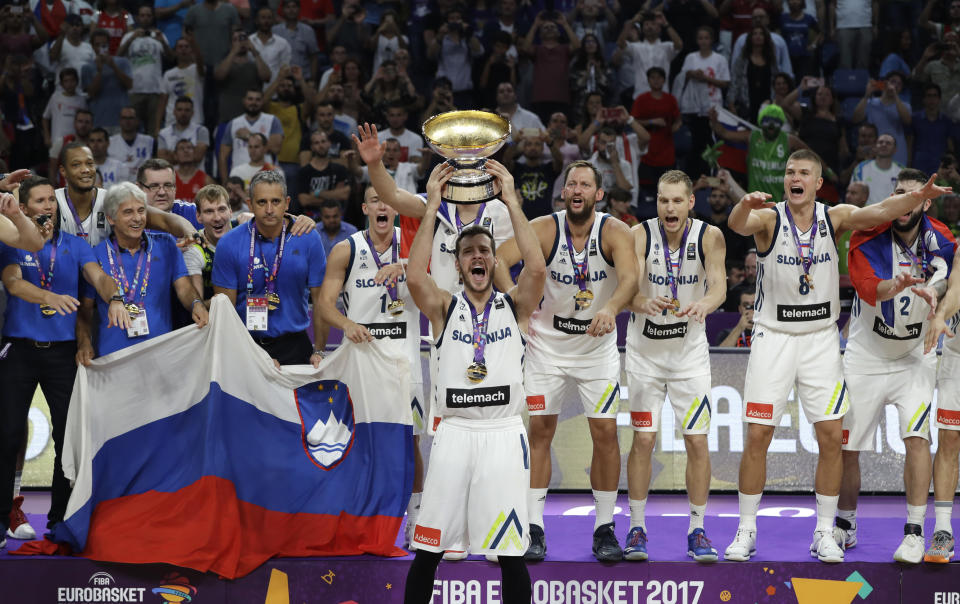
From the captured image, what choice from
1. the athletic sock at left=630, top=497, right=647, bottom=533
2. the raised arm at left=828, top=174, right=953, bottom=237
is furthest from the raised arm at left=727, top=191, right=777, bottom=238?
the athletic sock at left=630, top=497, right=647, bottom=533

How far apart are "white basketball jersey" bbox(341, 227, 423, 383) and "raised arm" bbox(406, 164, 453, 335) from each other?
111cm

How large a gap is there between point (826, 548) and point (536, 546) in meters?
1.89

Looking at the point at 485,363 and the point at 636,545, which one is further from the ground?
the point at 485,363

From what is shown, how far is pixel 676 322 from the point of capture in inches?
290

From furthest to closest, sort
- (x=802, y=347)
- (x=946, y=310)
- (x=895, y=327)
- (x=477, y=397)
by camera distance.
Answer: (x=895, y=327) → (x=802, y=347) → (x=946, y=310) → (x=477, y=397)

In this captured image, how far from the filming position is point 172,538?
7.27 m

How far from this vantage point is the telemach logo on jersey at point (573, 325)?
24.2ft

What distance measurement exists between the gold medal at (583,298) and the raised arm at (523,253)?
85cm

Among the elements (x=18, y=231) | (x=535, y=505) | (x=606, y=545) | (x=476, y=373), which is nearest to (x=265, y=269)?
(x=18, y=231)

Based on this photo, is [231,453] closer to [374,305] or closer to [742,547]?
[374,305]

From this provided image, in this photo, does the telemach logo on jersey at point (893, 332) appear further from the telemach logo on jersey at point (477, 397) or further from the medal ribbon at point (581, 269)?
the telemach logo on jersey at point (477, 397)

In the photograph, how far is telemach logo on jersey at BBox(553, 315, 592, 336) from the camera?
739 cm

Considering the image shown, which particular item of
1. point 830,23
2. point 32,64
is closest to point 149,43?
point 32,64

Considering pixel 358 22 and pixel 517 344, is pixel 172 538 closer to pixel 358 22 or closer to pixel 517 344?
pixel 517 344
